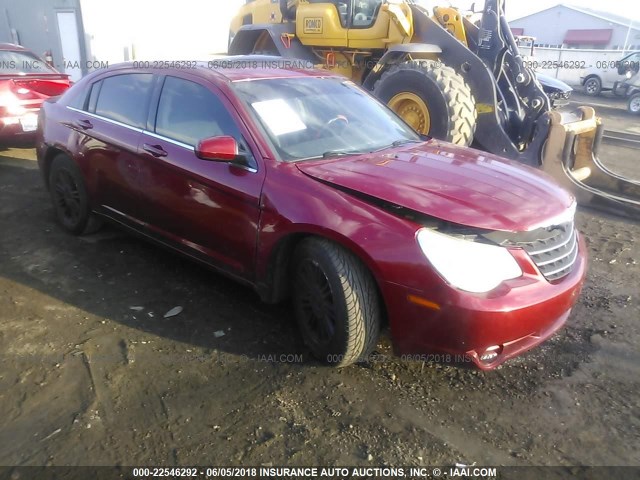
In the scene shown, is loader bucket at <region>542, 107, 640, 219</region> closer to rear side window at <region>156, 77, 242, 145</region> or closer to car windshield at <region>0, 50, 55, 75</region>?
rear side window at <region>156, 77, 242, 145</region>

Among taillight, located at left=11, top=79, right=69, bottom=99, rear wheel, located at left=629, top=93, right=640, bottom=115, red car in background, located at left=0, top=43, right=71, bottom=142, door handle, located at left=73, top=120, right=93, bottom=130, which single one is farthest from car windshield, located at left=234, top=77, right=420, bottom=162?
rear wheel, located at left=629, top=93, right=640, bottom=115

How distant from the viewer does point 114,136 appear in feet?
13.6

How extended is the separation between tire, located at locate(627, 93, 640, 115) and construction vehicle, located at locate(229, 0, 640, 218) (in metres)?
12.7

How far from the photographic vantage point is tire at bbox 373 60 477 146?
6.38 meters

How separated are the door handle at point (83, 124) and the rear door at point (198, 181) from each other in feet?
2.76

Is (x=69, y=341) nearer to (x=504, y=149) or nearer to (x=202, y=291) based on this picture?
(x=202, y=291)

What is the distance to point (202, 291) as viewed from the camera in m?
3.97

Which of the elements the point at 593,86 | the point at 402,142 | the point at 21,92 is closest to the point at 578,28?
the point at 593,86

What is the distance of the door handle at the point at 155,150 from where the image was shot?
3720 mm

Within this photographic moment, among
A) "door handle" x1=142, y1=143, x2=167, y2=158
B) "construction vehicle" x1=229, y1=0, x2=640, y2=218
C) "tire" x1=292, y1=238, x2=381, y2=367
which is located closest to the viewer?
"tire" x1=292, y1=238, x2=381, y2=367

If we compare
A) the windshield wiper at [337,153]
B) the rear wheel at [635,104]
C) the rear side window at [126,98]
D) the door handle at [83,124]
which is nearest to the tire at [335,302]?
the windshield wiper at [337,153]

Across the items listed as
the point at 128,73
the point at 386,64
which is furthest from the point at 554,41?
the point at 128,73

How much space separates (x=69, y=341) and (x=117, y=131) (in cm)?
168

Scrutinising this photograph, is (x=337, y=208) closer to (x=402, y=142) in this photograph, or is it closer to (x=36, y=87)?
(x=402, y=142)
